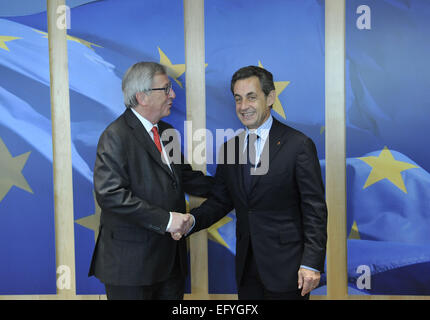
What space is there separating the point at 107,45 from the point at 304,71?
139 cm

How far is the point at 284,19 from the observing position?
97.4 inches

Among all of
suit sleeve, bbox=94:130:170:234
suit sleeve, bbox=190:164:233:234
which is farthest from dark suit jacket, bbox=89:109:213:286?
suit sleeve, bbox=190:164:233:234

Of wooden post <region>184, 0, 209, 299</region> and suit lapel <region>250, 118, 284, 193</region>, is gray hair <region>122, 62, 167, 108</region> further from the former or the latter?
suit lapel <region>250, 118, 284, 193</region>

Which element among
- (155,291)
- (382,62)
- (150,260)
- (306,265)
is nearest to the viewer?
(306,265)

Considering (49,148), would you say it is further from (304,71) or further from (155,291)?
(304,71)

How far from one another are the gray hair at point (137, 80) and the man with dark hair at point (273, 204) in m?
0.48

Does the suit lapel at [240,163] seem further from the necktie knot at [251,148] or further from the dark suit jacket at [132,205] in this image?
the dark suit jacket at [132,205]

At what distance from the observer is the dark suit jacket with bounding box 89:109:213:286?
184 centimetres

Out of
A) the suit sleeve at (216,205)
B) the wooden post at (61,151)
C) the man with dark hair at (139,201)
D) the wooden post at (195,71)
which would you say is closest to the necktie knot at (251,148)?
the suit sleeve at (216,205)

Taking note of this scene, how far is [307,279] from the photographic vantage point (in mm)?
1797

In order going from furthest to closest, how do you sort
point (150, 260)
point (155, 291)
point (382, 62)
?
point (382, 62)
point (155, 291)
point (150, 260)

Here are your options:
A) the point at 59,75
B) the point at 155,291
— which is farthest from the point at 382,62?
the point at 59,75

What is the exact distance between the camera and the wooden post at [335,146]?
2.46 m

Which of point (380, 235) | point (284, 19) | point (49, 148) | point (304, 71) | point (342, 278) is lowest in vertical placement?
point (342, 278)
